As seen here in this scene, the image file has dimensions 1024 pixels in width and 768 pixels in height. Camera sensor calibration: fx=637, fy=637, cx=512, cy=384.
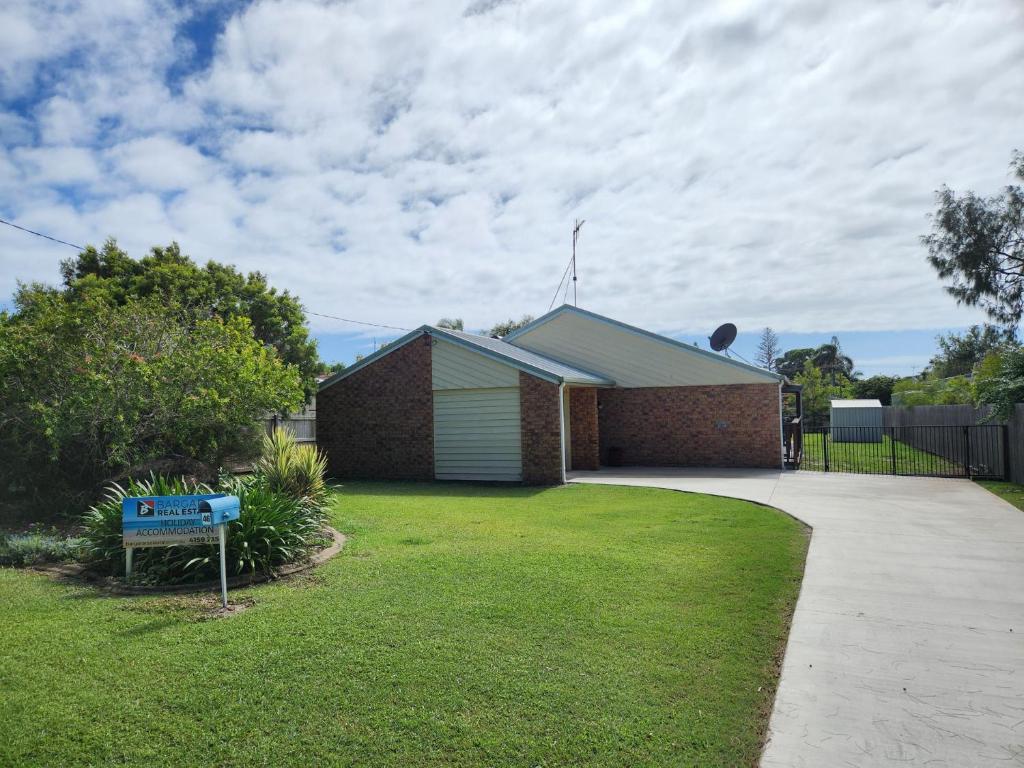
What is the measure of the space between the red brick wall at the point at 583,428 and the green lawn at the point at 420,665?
37.0ft

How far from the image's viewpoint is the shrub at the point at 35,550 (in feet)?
23.0

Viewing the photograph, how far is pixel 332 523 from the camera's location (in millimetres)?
9211

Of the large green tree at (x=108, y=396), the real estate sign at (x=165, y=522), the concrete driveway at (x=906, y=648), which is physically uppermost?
the large green tree at (x=108, y=396)

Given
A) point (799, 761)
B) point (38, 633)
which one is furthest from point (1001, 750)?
point (38, 633)

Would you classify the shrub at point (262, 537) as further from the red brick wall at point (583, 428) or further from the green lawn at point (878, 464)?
the green lawn at point (878, 464)

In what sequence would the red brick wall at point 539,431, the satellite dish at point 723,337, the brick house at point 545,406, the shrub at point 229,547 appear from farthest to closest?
1. the satellite dish at point 723,337
2. the brick house at point 545,406
3. the red brick wall at point 539,431
4. the shrub at point 229,547

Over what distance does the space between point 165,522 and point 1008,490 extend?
49.6ft

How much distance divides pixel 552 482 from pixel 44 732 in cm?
1217

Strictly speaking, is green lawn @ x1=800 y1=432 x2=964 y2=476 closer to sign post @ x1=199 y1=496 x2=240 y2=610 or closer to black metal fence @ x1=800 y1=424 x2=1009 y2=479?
black metal fence @ x1=800 y1=424 x2=1009 y2=479

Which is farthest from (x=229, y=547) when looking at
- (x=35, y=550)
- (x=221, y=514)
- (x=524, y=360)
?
(x=524, y=360)

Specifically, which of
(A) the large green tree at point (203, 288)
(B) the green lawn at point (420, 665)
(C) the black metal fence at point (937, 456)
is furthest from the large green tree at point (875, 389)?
(B) the green lawn at point (420, 665)

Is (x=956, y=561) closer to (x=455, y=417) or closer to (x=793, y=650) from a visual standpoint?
(x=793, y=650)

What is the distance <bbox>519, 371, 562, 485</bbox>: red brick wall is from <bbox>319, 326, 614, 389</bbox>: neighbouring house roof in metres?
0.29

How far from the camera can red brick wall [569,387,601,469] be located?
18688mm
